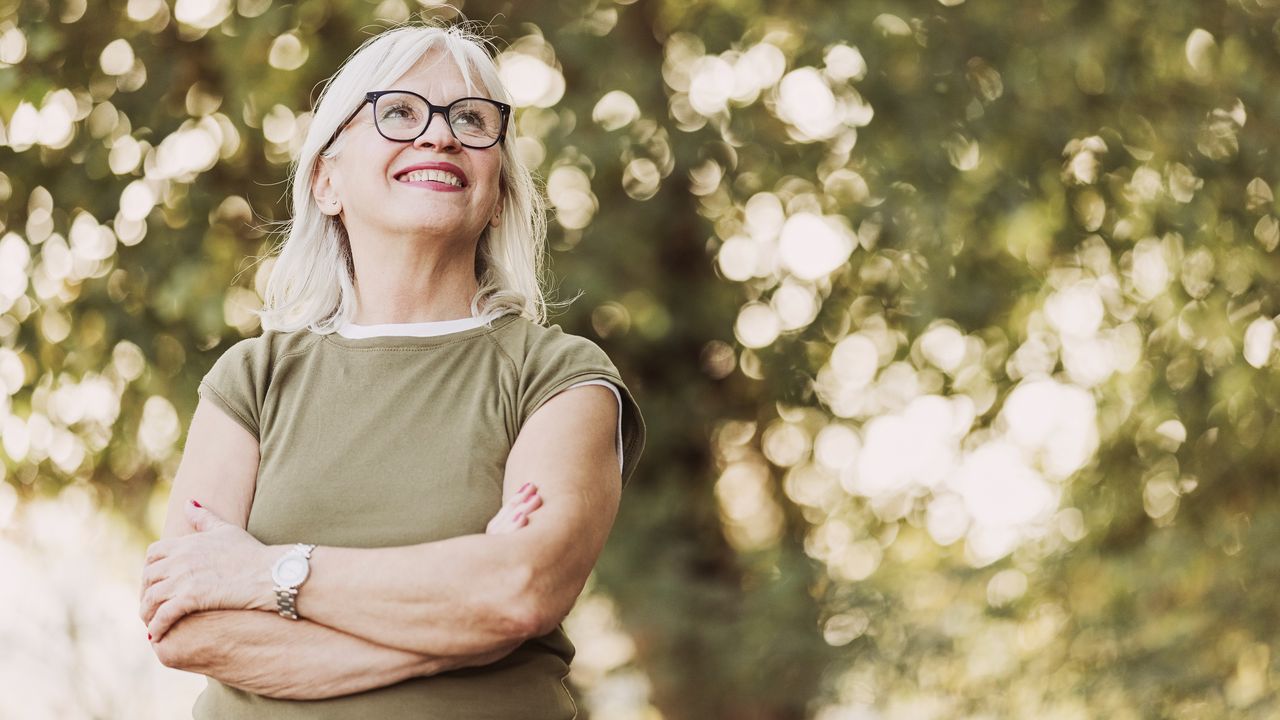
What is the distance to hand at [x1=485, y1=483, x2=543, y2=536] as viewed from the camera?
1.76 meters

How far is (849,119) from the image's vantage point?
14.8ft

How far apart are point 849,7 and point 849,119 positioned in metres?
0.39

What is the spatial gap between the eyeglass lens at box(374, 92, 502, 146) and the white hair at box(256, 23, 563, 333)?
0.03m

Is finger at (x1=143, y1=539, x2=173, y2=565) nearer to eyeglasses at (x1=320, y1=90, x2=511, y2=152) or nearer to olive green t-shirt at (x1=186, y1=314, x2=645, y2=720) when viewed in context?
olive green t-shirt at (x1=186, y1=314, x2=645, y2=720)

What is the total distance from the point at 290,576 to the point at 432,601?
0.64 feet

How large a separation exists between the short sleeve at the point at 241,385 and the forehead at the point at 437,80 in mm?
437

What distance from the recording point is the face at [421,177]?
1.96 meters

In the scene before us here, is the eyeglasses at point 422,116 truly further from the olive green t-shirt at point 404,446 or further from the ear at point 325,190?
the olive green t-shirt at point 404,446

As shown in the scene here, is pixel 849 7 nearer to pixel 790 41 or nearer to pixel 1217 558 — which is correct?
pixel 790 41

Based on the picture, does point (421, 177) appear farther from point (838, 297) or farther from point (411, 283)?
point (838, 297)

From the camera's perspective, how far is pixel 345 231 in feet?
7.15

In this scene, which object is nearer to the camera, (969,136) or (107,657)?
(969,136)

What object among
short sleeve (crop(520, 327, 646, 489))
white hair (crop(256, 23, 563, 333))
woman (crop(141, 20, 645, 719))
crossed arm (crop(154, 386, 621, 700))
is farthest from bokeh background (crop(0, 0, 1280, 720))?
crossed arm (crop(154, 386, 621, 700))

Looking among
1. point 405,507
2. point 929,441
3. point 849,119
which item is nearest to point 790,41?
point 849,119
